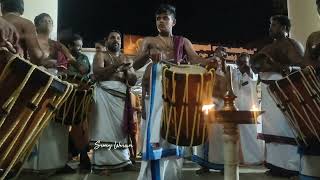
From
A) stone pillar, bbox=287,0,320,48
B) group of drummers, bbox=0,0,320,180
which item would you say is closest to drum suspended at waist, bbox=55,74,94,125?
group of drummers, bbox=0,0,320,180

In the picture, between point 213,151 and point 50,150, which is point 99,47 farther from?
point 213,151

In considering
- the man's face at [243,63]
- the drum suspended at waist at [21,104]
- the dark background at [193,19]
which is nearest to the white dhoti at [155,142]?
the drum suspended at waist at [21,104]

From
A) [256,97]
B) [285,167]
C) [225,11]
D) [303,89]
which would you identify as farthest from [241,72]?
[225,11]

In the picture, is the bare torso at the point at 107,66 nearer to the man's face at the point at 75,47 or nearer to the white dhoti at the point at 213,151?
the man's face at the point at 75,47

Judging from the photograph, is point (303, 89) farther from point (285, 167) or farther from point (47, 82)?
point (47, 82)

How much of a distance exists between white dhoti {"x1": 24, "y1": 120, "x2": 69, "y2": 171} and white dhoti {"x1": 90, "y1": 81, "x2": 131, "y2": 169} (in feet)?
1.32

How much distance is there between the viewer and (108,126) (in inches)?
195

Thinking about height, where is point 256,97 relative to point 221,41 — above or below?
below

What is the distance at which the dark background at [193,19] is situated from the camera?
993 centimetres

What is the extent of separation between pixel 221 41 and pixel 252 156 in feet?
16.6

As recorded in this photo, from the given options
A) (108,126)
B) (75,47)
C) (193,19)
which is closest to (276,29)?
(108,126)

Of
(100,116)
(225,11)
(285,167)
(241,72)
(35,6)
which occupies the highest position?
(225,11)

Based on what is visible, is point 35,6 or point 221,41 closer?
point 35,6

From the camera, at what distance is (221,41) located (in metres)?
10.3
